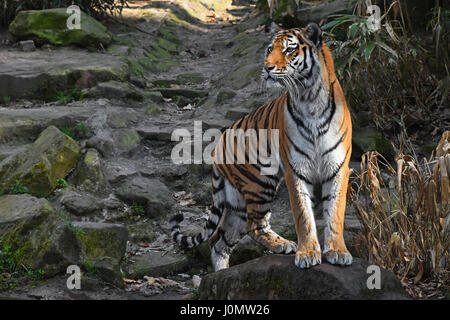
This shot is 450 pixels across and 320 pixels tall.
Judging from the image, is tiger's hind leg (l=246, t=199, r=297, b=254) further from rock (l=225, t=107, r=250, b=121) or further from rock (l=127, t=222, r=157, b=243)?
rock (l=225, t=107, r=250, b=121)

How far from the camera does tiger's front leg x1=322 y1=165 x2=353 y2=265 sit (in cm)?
354

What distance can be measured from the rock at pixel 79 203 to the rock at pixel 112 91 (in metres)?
2.28

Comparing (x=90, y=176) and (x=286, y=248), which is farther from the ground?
(x=286, y=248)

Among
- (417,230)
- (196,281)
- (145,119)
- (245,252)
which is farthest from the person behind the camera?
(145,119)

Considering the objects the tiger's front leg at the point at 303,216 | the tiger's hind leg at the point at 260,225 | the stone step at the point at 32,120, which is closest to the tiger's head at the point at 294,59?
the tiger's front leg at the point at 303,216

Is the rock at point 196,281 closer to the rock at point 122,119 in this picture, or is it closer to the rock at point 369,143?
the rock at point 369,143

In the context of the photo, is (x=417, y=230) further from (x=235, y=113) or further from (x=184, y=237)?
(x=235, y=113)

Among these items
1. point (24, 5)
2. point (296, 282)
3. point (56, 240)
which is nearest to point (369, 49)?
point (296, 282)

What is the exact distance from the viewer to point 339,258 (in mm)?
3523

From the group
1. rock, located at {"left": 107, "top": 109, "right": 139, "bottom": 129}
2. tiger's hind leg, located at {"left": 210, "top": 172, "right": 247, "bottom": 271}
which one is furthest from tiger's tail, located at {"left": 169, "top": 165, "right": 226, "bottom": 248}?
rock, located at {"left": 107, "top": 109, "right": 139, "bottom": 129}

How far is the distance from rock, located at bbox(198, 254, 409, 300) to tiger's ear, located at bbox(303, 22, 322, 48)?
1294 mm

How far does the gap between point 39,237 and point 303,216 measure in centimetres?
218

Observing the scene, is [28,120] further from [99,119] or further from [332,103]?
[332,103]

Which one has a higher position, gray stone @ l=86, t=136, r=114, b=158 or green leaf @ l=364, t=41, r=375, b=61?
green leaf @ l=364, t=41, r=375, b=61
